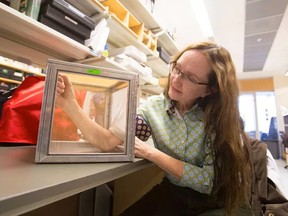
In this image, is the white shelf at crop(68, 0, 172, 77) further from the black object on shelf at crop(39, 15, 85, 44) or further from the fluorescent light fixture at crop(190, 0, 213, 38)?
the fluorescent light fixture at crop(190, 0, 213, 38)

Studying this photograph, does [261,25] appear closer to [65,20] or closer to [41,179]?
[65,20]

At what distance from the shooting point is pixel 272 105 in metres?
6.50

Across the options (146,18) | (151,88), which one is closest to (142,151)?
(146,18)

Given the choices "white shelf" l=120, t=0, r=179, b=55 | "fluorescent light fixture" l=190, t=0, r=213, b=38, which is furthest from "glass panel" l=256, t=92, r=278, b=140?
"white shelf" l=120, t=0, r=179, b=55

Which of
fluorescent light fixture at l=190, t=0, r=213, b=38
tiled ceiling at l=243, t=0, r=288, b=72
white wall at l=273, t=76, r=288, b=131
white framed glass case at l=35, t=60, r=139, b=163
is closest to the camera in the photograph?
white framed glass case at l=35, t=60, r=139, b=163

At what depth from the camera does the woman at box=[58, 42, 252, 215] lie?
0.72 metres

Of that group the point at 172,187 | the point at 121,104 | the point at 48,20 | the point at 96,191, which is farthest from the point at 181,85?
the point at 96,191

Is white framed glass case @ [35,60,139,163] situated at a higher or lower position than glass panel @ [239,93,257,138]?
lower

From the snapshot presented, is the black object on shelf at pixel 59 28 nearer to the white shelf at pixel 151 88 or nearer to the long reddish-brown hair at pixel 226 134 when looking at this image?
the long reddish-brown hair at pixel 226 134

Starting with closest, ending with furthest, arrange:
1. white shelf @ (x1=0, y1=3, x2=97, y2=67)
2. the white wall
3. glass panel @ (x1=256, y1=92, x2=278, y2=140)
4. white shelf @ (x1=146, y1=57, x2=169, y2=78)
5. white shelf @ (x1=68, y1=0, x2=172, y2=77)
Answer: white shelf @ (x1=0, y1=3, x2=97, y2=67) → white shelf @ (x1=68, y1=0, x2=172, y2=77) → white shelf @ (x1=146, y1=57, x2=169, y2=78) → the white wall → glass panel @ (x1=256, y1=92, x2=278, y2=140)

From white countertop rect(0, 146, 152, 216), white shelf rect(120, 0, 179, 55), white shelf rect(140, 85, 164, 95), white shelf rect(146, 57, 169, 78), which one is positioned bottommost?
white countertop rect(0, 146, 152, 216)

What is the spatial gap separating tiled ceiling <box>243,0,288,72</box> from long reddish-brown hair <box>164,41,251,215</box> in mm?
2293

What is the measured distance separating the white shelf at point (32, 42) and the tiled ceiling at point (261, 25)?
255 cm

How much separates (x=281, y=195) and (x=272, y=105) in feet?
22.6
